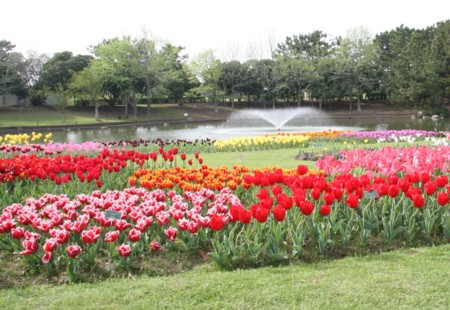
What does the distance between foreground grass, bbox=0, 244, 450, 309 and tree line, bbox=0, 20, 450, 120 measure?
1626 inches

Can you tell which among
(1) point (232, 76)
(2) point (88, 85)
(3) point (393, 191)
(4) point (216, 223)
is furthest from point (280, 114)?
(4) point (216, 223)

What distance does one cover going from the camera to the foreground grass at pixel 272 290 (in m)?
3.40

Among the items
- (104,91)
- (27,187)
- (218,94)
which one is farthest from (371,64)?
(27,187)

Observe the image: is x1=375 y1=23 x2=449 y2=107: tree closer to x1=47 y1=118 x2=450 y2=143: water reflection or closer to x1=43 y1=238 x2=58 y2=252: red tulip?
x1=47 y1=118 x2=450 y2=143: water reflection

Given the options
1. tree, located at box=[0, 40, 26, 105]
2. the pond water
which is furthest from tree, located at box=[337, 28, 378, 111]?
tree, located at box=[0, 40, 26, 105]

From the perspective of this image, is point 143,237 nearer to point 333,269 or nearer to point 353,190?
point 333,269

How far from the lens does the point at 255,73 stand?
58.9m

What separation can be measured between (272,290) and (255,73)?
186 ft

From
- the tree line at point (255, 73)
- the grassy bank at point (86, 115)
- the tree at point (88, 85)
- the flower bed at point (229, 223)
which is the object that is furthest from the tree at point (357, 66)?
the flower bed at point (229, 223)

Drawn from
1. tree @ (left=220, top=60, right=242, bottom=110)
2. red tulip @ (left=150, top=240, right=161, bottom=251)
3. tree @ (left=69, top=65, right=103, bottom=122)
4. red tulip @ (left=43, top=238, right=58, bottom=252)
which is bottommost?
red tulip @ (left=150, top=240, right=161, bottom=251)

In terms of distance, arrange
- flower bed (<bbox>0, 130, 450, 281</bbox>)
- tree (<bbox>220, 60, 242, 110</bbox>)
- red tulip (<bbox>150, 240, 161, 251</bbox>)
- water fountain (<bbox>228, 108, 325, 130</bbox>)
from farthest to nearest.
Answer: tree (<bbox>220, 60, 242, 110</bbox>) → water fountain (<bbox>228, 108, 325, 130</bbox>) → red tulip (<bbox>150, 240, 161, 251</bbox>) → flower bed (<bbox>0, 130, 450, 281</bbox>)

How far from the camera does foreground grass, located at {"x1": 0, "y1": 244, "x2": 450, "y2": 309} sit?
3.40m

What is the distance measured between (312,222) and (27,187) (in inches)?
182

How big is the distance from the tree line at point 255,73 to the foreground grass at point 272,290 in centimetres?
4129
